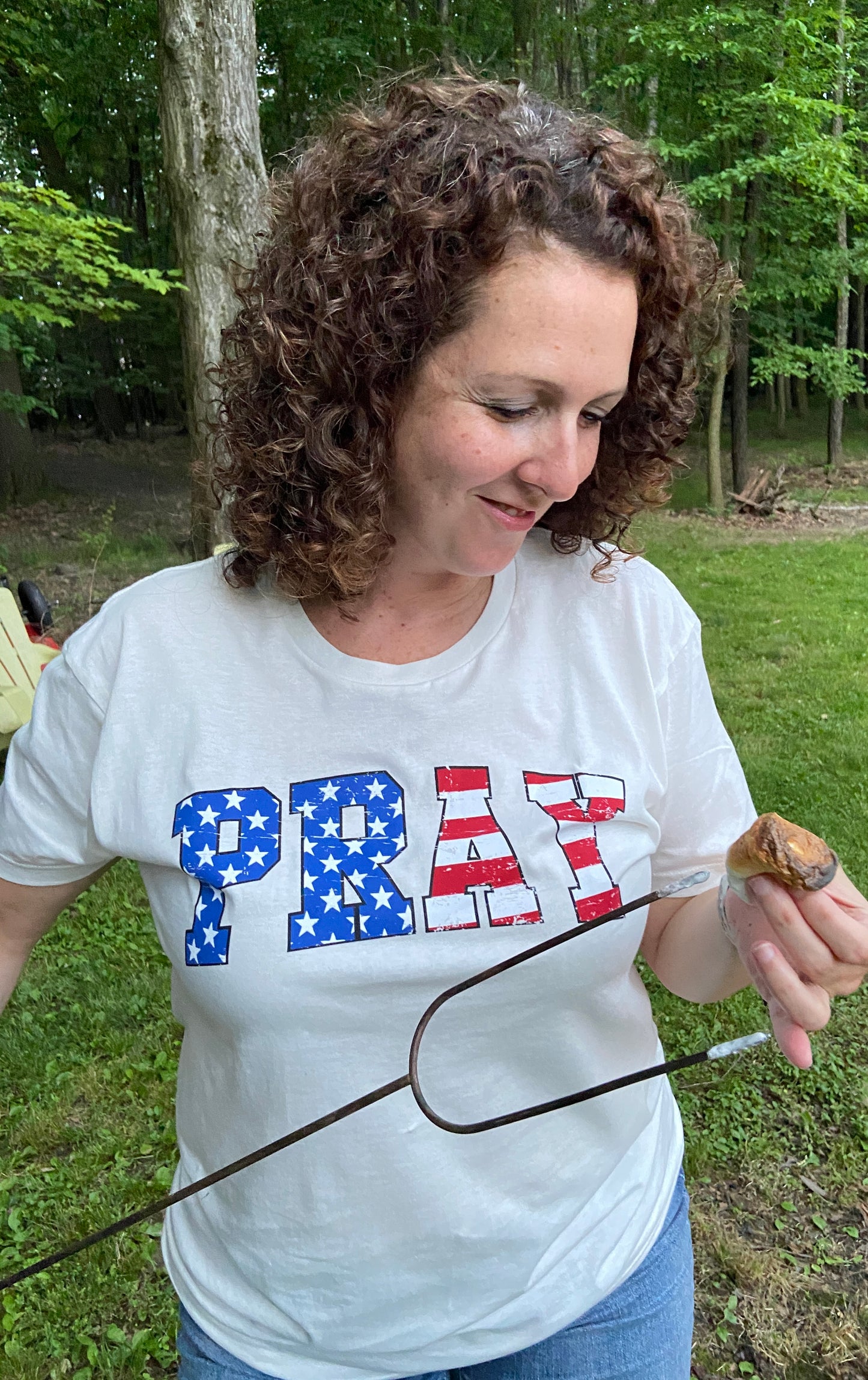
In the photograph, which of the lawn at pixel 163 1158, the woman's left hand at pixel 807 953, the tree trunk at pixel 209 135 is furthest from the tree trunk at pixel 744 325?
the woman's left hand at pixel 807 953

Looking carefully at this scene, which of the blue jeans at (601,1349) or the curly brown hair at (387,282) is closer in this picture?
the curly brown hair at (387,282)

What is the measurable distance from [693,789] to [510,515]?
48 cm

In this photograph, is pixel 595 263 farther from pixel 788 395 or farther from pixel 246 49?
pixel 788 395

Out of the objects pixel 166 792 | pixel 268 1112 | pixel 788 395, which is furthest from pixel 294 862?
pixel 788 395

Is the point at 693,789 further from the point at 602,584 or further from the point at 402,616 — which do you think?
the point at 402,616

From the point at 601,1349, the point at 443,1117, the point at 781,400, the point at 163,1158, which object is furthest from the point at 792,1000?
the point at 781,400

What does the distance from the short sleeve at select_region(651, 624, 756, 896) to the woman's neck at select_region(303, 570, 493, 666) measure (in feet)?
1.03

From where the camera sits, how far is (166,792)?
127 centimetres

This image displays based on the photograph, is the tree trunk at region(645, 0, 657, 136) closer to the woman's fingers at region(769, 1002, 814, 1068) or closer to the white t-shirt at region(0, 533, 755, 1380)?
the white t-shirt at region(0, 533, 755, 1380)

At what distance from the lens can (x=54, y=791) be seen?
133cm

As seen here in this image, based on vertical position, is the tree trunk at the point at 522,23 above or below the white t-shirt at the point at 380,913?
above

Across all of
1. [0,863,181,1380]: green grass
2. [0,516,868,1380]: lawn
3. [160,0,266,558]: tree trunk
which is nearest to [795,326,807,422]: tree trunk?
[160,0,266,558]: tree trunk

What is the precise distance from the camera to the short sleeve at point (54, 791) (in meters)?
1.32

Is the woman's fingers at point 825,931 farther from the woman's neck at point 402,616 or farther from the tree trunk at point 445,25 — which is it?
the tree trunk at point 445,25
